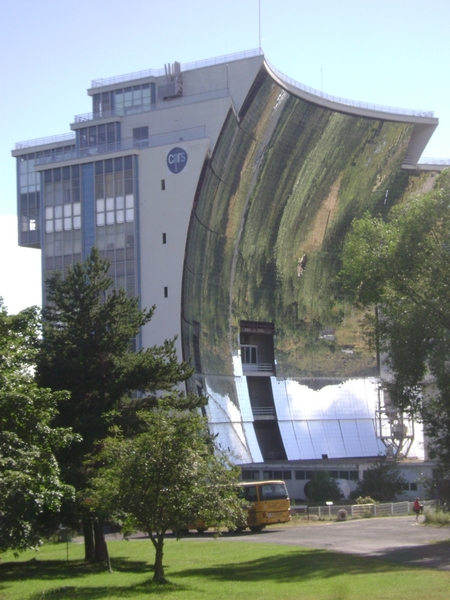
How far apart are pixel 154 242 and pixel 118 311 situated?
115 feet

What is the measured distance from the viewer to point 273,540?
33812 millimetres

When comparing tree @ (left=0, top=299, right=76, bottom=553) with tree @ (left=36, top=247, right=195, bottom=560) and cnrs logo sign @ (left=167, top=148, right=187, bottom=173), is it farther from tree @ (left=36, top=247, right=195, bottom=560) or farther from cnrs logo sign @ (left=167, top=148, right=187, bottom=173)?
cnrs logo sign @ (left=167, top=148, right=187, bottom=173)

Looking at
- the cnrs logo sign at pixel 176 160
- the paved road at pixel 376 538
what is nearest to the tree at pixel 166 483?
the paved road at pixel 376 538

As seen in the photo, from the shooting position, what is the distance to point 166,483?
2306 centimetres

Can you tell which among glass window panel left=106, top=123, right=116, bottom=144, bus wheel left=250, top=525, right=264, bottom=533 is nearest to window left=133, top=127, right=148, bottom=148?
glass window panel left=106, top=123, right=116, bottom=144

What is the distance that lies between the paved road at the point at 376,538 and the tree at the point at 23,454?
10192 mm

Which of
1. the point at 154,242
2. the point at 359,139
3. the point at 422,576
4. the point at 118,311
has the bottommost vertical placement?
the point at 422,576

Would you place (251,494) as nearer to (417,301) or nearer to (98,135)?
(417,301)

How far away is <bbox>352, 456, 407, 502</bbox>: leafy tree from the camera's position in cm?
5453

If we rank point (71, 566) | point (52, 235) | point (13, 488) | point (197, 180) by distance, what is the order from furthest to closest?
point (52, 235) → point (197, 180) → point (71, 566) → point (13, 488)

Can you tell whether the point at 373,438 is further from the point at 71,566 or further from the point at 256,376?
the point at 71,566

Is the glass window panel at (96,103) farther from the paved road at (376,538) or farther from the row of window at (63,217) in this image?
the paved road at (376,538)

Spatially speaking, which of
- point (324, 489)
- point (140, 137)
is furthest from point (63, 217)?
point (324, 489)

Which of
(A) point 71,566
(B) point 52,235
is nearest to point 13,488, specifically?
(A) point 71,566
